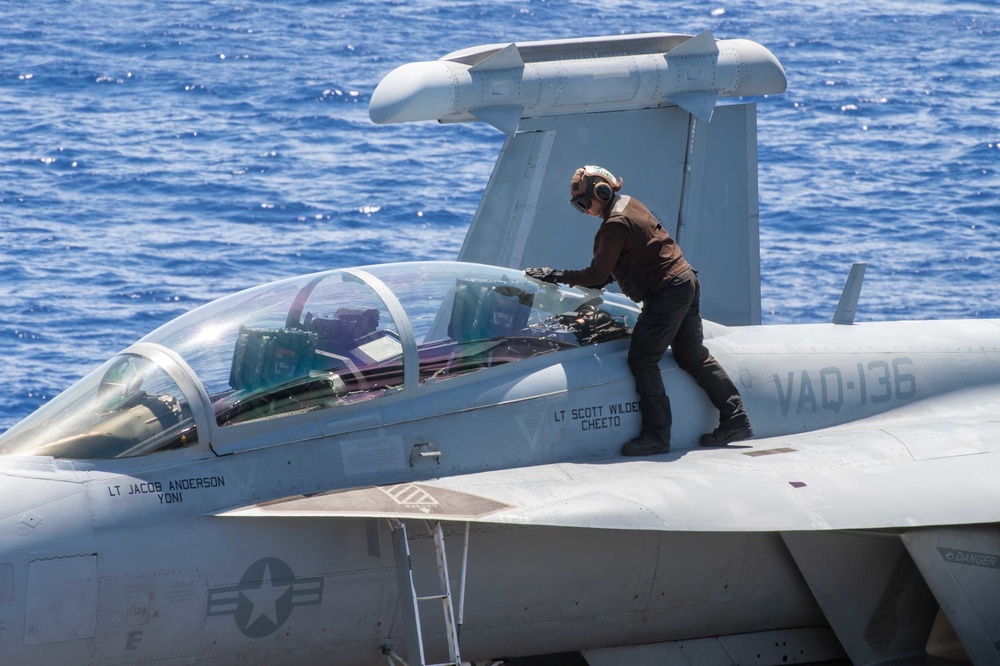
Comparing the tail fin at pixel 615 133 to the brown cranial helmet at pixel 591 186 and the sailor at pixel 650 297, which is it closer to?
the brown cranial helmet at pixel 591 186

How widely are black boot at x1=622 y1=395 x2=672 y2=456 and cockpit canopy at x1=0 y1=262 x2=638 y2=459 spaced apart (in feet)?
1.76


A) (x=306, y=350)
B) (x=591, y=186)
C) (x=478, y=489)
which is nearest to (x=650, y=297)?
(x=591, y=186)

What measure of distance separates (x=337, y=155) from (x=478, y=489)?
21.6m

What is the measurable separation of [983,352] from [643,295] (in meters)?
2.86

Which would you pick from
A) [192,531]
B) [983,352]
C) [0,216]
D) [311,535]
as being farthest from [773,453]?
[0,216]

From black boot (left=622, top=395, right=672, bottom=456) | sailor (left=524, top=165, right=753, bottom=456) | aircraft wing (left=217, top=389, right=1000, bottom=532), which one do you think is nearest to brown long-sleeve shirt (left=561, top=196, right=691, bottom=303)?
sailor (left=524, top=165, right=753, bottom=456)

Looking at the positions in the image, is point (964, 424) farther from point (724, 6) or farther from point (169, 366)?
point (724, 6)

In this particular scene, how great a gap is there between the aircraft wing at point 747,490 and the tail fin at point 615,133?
2.80 metres

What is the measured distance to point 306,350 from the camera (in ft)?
24.3

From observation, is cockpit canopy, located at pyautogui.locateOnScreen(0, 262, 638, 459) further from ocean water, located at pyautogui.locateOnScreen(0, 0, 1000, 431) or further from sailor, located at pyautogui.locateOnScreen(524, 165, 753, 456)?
ocean water, located at pyautogui.locateOnScreen(0, 0, 1000, 431)

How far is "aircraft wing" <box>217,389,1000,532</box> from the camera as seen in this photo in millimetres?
6922

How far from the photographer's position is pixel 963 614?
25.9ft

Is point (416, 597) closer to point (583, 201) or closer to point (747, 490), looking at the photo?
A: point (747, 490)

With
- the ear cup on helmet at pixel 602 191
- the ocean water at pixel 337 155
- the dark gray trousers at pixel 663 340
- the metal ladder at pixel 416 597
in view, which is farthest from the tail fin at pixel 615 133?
the ocean water at pixel 337 155
